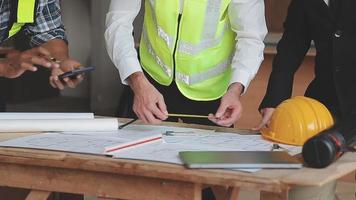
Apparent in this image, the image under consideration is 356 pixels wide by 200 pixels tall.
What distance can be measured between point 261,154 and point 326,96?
0.51m

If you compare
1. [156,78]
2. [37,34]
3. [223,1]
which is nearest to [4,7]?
[37,34]

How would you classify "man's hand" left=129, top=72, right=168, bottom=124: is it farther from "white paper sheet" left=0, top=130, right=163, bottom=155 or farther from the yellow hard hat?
the yellow hard hat

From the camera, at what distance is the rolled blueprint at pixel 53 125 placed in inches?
68.3

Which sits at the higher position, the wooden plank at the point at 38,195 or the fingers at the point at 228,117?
the fingers at the point at 228,117

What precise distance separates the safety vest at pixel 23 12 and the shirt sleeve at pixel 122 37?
0.26 metres

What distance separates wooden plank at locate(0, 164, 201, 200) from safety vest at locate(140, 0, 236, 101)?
64cm

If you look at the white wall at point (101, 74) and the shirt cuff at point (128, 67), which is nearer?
the shirt cuff at point (128, 67)

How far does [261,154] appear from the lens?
1434 millimetres

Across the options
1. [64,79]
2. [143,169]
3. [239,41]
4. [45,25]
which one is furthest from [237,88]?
[45,25]

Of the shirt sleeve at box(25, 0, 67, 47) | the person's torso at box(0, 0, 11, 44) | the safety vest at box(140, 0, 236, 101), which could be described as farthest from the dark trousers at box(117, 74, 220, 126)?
the person's torso at box(0, 0, 11, 44)

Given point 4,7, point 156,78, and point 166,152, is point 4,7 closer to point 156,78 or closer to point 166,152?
point 156,78

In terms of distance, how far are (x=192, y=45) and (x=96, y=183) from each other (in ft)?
2.22

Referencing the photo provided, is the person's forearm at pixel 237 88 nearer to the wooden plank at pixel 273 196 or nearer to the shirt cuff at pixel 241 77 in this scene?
the shirt cuff at pixel 241 77

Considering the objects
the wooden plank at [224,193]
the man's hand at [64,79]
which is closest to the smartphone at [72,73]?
the man's hand at [64,79]
